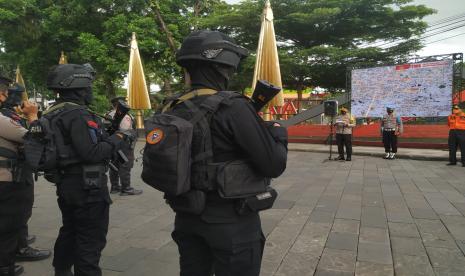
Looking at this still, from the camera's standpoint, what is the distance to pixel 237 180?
181 centimetres

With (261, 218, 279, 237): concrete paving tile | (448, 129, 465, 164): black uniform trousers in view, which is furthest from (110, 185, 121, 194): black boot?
(448, 129, 465, 164): black uniform trousers

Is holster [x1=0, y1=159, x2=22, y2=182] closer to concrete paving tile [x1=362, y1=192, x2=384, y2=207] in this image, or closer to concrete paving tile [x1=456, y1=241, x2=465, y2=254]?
concrete paving tile [x1=456, y1=241, x2=465, y2=254]

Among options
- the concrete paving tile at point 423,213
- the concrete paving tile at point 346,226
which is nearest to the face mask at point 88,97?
the concrete paving tile at point 346,226

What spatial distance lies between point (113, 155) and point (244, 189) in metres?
1.51

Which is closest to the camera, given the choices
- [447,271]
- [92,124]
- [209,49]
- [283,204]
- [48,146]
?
[209,49]

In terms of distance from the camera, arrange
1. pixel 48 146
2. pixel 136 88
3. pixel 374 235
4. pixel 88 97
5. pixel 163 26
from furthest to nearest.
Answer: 1. pixel 163 26
2. pixel 136 88
3. pixel 374 235
4. pixel 88 97
5. pixel 48 146

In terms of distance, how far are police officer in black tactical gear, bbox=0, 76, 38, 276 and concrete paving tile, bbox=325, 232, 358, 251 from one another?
2976 millimetres

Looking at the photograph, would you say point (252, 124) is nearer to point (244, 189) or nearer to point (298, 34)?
point (244, 189)

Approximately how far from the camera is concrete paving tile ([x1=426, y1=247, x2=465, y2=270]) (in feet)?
11.3

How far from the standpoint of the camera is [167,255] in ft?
12.2

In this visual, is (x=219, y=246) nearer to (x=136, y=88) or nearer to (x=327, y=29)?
(x=136, y=88)

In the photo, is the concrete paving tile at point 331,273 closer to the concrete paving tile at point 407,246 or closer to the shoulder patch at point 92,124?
the concrete paving tile at point 407,246

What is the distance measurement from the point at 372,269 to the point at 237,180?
87.8 inches

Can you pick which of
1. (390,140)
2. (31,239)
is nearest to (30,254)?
(31,239)
